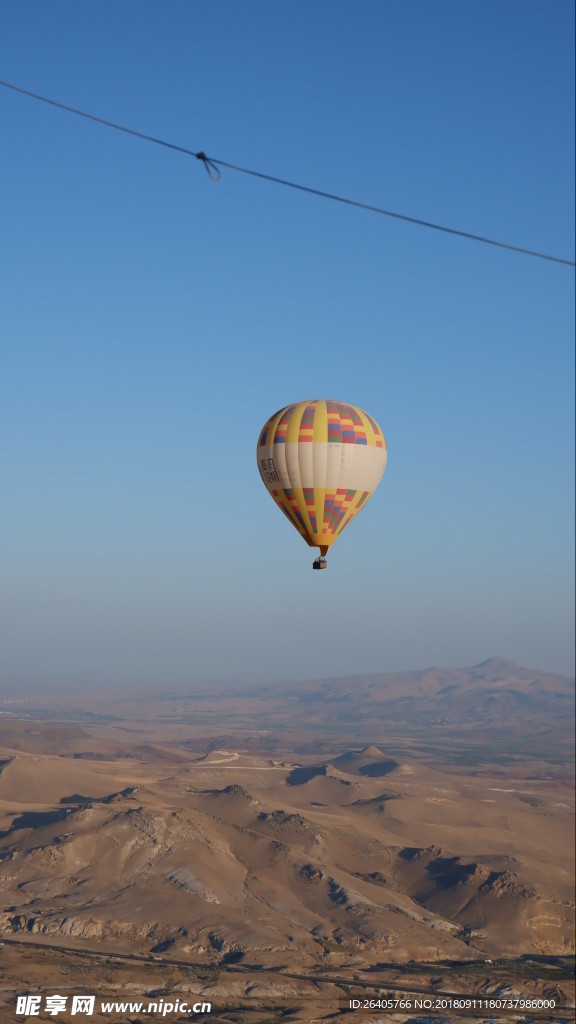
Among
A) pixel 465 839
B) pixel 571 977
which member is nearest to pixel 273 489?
pixel 571 977

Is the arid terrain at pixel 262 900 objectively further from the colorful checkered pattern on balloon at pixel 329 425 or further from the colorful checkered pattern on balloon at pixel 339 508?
the colorful checkered pattern on balloon at pixel 329 425

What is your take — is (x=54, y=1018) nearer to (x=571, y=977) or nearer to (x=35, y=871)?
(x=35, y=871)

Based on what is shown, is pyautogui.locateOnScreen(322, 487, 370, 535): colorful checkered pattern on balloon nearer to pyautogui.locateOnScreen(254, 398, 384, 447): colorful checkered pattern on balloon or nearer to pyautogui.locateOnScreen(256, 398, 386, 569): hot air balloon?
pyautogui.locateOnScreen(256, 398, 386, 569): hot air balloon

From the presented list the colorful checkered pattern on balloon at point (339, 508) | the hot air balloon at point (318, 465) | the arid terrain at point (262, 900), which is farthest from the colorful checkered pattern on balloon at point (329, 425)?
the arid terrain at point (262, 900)

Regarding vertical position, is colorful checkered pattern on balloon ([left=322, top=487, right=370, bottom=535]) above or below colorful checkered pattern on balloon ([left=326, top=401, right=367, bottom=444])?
below

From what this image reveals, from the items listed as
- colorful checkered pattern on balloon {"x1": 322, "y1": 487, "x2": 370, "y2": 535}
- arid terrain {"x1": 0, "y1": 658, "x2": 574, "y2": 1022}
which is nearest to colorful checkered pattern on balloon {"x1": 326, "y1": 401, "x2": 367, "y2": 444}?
colorful checkered pattern on balloon {"x1": 322, "y1": 487, "x2": 370, "y2": 535}

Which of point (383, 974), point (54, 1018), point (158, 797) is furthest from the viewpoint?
point (158, 797)

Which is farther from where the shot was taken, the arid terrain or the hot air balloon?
the arid terrain

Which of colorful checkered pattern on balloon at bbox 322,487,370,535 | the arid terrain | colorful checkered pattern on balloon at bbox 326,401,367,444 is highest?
colorful checkered pattern on balloon at bbox 326,401,367,444

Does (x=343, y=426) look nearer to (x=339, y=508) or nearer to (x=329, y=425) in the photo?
(x=329, y=425)
